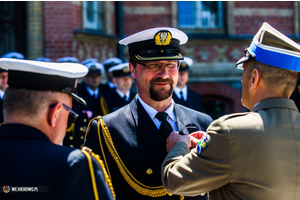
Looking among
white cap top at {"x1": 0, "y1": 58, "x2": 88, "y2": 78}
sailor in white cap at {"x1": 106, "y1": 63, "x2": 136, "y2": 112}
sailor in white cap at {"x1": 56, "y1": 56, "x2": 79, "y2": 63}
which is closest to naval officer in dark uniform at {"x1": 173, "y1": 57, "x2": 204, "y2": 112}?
sailor in white cap at {"x1": 106, "y1": 63, "x2": 136, "y2": 112}

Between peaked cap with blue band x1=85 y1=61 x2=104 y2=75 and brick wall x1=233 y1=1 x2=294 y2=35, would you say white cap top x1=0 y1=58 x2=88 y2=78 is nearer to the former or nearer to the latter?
peaked cap with blue band x1=85 y1=61 x2=104 y2=75

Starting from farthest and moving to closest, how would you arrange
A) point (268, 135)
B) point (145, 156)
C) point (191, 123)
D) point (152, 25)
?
point (152, 25) < point (191, 123) < point (145, 156) < point (268, 135)

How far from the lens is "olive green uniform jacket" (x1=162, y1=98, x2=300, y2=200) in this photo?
2309mm

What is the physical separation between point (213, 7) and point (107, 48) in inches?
129

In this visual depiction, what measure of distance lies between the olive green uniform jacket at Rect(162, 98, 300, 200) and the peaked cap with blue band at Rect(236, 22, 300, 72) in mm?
289

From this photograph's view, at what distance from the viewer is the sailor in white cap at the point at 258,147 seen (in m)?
2.31

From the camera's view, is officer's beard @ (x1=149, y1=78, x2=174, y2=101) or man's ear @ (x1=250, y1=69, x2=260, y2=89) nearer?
man's ear @ (x1=250, y1=69, x2=260, y2=89)

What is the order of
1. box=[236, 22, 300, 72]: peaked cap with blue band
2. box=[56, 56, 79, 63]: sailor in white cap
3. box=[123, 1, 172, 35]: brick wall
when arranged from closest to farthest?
box=[236, 22, 300, 72]: peaked cap with blue band
box=[56, 56, 79, 63]: sailor in white cap
box=[123, 1, 172, 35]: brick wall

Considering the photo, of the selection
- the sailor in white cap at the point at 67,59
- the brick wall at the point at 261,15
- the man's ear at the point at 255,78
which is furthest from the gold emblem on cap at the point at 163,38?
the brick wall at the point at 261,15

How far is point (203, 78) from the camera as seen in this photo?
1184cm

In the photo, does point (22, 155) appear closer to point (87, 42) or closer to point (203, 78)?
point (87, 42)

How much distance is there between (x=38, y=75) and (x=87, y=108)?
542 centimetres

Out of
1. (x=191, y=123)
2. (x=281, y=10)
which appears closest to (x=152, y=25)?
(x=281, y=10)

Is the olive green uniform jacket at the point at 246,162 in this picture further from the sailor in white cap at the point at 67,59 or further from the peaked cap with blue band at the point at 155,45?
the sailor in white cap at the point at 67,59
